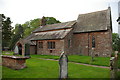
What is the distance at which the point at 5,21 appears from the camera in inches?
1750

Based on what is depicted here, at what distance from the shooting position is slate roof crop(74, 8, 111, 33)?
25.3 m

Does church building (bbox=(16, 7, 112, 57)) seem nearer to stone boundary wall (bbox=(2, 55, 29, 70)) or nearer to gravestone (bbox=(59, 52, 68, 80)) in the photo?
stone boundary wall (bbox=(2, 55, 29, 70))

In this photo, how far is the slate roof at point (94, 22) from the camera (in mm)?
25298

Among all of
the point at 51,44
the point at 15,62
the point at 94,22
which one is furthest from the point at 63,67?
the point at 94,22

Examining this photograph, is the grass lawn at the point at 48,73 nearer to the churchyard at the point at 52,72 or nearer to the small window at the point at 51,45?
the churchyard at the point at 52,72

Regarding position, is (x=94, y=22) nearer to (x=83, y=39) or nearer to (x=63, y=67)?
(x=83, y=39)

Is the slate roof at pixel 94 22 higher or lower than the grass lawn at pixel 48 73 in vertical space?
higher

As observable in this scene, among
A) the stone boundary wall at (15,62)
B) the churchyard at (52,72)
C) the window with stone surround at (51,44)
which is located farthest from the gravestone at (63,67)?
the window with stone surround at (51,44)

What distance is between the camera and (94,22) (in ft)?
90.5

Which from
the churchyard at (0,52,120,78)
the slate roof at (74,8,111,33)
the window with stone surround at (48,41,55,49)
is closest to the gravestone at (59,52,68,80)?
the churchyard at (0,52,120,78)

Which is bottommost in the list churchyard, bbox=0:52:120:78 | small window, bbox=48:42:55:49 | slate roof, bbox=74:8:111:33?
churchyard, bbox=0:52:120:78

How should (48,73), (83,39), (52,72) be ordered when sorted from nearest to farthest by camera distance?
(48,73) → (52,72) → (83,39)

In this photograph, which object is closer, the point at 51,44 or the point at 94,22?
the point at 94,22

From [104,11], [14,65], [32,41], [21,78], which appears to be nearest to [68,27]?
[104,11]
